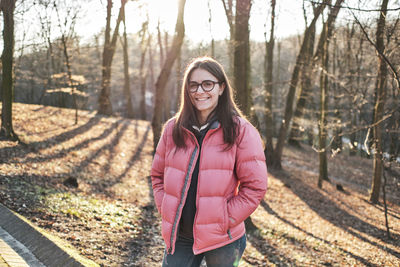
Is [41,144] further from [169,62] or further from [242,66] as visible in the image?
[242,66]

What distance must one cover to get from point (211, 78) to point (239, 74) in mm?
4796

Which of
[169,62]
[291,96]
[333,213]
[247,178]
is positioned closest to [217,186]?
[247,178]

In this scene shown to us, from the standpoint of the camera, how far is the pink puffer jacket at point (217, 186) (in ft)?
7.26

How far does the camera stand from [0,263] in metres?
3.45

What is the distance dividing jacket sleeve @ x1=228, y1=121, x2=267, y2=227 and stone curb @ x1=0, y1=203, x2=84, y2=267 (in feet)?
7.63

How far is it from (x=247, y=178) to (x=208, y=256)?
2.05 ft

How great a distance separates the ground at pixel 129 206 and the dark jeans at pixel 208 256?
7.72ft

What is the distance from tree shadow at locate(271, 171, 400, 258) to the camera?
852 cm

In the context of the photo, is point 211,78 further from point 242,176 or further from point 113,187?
point 113,187

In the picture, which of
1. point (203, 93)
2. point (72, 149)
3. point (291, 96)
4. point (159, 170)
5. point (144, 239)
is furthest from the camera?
point (291, 96)

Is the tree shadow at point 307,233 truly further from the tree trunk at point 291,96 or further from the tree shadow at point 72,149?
the tree shadow at point 72,149

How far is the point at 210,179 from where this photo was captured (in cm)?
222

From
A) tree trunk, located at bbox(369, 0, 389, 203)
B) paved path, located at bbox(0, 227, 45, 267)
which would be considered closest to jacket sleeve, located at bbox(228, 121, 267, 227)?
paved path, located at bbox(0, 227, 45, 267)

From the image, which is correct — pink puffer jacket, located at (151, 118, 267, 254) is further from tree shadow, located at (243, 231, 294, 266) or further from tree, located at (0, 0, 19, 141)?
tree, located at (0, 0, 19, 141)
